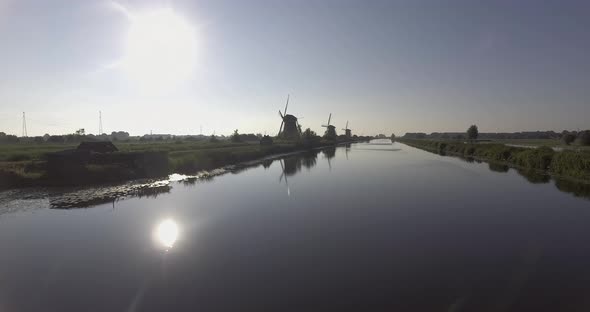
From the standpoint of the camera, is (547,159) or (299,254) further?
(547,159)

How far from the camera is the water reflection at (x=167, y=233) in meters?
11.1

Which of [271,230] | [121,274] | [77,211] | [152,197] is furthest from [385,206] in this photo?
[77,211]

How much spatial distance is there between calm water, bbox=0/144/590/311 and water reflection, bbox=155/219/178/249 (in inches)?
4.3

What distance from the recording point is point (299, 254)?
32.3ft

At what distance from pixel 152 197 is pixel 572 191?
27534 millimetres

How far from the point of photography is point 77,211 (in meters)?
15.6

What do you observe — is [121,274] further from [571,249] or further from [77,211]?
[571,249]

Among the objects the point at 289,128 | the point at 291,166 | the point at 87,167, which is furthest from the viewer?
the point at 289,128

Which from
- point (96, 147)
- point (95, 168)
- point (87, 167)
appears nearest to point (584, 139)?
point (95, 168)

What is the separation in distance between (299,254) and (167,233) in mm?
5760

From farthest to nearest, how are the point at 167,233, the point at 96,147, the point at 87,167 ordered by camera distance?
1. the point at 96,147
2. the point at 87,167
3. the point at 167,233

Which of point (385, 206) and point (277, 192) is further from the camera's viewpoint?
point (277, 192)

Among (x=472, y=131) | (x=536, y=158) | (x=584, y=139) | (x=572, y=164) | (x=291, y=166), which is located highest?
(x=472, y=131)

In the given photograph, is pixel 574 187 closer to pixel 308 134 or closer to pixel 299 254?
pixel 299 254
